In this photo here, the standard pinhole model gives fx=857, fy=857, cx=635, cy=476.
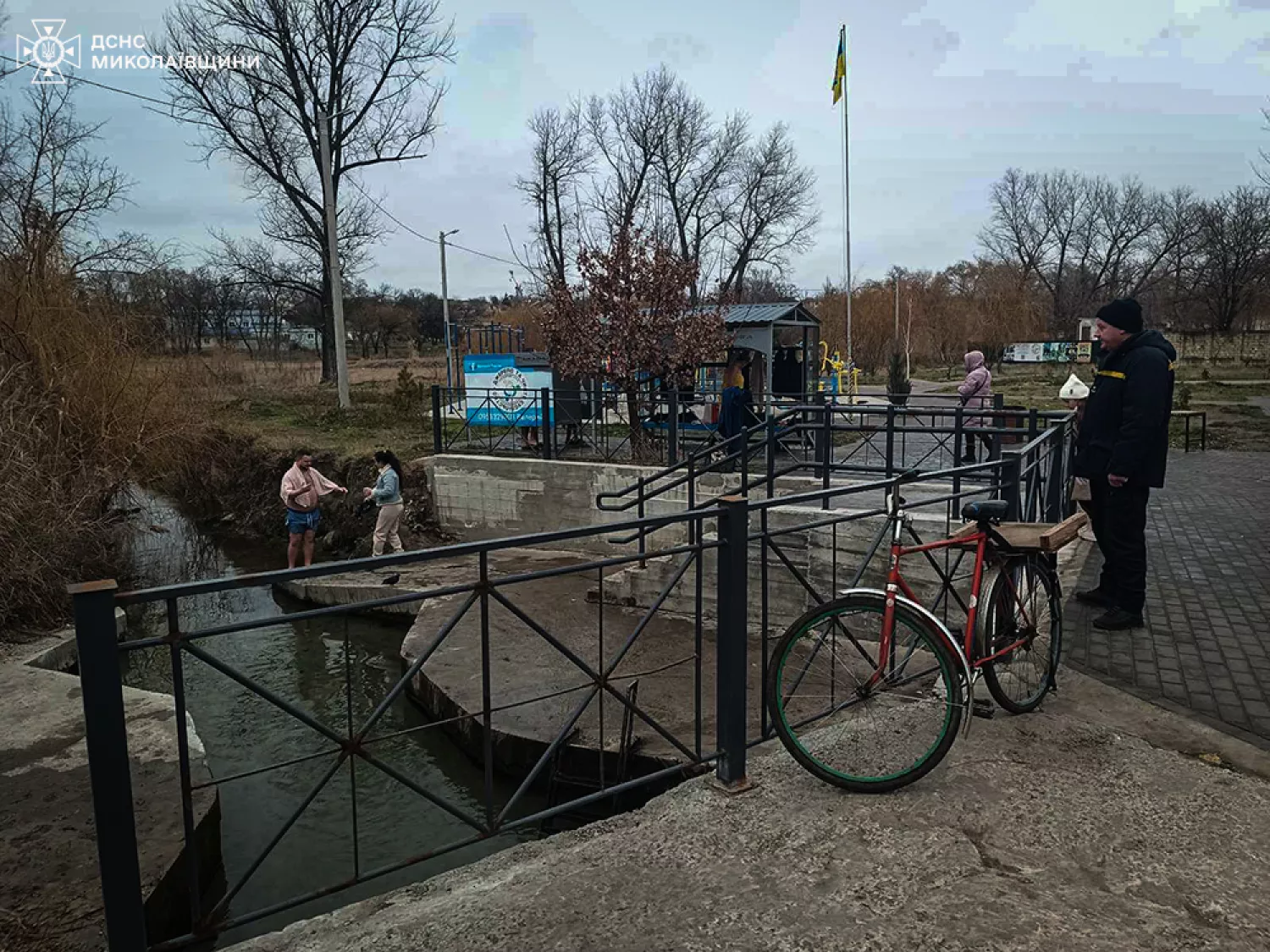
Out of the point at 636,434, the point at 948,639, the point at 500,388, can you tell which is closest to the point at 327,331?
the point at 500,388

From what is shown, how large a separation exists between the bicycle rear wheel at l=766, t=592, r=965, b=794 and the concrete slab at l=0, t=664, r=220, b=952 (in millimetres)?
3191

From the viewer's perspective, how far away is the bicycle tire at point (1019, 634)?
3.85 meters

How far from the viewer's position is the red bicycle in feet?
11.2

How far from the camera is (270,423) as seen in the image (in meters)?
22.4

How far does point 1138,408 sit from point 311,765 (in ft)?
21.4

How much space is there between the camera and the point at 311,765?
7031 millimetres

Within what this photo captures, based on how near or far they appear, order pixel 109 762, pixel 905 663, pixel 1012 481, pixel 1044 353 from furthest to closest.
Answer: pixel 1044 353 → pixel 1012 481 → pixel 905 663 → pixel 109 762

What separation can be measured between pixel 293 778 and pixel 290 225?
31.9m

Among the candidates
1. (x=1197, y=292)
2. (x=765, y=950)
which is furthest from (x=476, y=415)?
(x=1197, y=292)

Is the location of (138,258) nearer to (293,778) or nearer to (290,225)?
(293,778)

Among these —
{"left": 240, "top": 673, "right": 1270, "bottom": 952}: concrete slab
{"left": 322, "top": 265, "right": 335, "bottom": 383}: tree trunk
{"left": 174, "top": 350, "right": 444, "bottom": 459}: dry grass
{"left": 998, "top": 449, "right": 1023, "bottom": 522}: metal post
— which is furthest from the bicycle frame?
{"left": 322, "top": 265, "right": 335, "bottom": 383}: tree trunk

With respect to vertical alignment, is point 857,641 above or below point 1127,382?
below

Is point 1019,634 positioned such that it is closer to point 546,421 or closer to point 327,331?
point 546,421

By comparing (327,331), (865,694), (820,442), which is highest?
(327,331)
